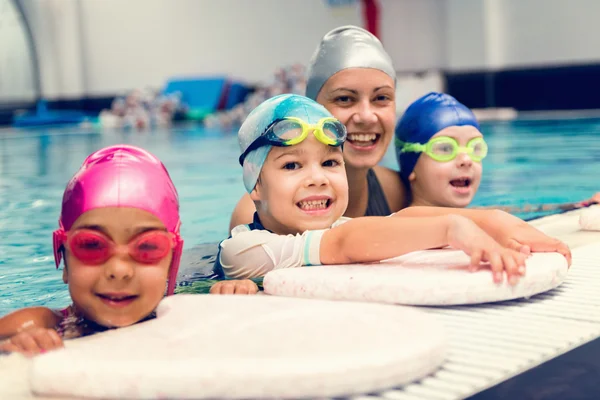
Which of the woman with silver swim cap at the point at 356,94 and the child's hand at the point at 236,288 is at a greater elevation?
the woman with silver swim cap at the point at 356,94

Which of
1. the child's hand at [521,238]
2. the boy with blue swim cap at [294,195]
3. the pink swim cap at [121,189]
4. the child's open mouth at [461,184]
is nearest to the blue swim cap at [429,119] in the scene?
the child's open mouth at [461,184]

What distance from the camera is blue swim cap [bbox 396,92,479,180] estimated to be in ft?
12.4

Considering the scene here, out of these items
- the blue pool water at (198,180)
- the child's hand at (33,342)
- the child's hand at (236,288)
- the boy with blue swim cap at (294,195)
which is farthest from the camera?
the blue pool water at (198,180)

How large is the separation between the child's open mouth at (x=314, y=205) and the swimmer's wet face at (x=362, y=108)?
67 cm

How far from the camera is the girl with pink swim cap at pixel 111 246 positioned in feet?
6.63

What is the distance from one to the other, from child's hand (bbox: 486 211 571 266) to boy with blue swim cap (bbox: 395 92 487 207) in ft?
3.83

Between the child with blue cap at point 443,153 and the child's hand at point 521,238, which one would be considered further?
the child with blue cap at point 443,153

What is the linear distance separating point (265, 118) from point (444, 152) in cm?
128

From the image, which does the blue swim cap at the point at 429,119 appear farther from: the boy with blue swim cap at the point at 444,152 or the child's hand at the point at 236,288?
the child's hand at the point at 236,288

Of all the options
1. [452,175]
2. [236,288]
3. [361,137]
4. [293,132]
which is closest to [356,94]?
[361,137]

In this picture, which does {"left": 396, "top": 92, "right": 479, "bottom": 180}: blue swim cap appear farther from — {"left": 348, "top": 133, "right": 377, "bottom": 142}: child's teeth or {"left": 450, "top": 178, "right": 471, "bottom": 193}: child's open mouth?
{"left": 348, "top": 133, "right": 377, "bottom": 142}: child's teeth

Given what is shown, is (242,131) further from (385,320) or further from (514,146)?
(514,146)

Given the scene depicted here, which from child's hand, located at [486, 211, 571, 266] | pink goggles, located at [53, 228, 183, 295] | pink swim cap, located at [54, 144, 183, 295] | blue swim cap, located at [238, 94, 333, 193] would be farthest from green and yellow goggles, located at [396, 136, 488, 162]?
pink goggles, located at [53, 228, 183, 295]

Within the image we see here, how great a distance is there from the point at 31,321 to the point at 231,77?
1634 cm
